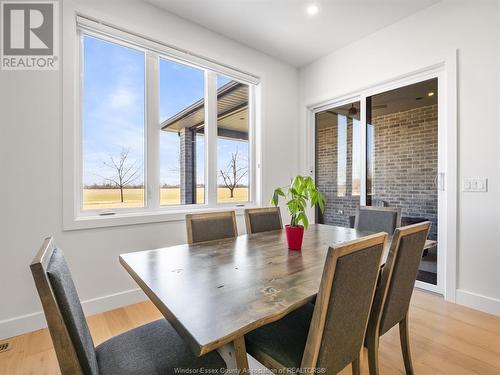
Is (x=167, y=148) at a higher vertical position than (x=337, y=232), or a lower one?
higher

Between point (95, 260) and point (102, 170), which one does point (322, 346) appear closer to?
point (95, 260)

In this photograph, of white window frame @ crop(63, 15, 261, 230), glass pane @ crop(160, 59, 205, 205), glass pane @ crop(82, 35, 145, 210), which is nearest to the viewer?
white window frame @ crop(63, 15, 261, 230)

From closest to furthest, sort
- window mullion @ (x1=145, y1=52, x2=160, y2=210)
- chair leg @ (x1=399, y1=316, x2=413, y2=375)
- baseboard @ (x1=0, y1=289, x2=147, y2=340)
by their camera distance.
Result: chair leg @ (x1=399, y1=316, x2=413, y2=375)
baseboard @ (x1=0, y1=289, x2=147, y2=340)
window mullion @ (x1=145, y1=52, x2=160, y2=210)

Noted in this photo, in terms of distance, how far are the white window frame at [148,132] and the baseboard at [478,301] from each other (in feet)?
7.54

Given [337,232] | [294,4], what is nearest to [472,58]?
[294,4]

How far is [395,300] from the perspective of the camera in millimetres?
1325

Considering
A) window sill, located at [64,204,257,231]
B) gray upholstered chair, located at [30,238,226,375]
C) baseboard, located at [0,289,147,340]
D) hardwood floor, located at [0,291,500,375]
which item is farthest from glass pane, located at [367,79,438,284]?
baseboard, located at [0,289,147,340]

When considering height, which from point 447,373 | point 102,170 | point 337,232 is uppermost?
point 102,170

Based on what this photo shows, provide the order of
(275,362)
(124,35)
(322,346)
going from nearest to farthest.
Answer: (322,346) < (275,362) < (124,35)

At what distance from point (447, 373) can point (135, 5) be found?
12.3 ft

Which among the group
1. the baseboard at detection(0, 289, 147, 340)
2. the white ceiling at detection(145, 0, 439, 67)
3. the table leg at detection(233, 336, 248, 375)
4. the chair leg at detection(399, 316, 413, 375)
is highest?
the white ceiling at detection(145, 0, 439, 67)

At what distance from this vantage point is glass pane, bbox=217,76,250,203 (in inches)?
129

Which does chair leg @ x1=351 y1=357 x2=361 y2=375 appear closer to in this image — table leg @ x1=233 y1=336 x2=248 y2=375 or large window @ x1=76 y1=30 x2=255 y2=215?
table leg @ x1=233 y1=336 x2=248 y2=375

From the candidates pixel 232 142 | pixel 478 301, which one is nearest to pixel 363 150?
pixel 232 142
